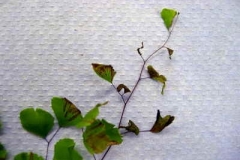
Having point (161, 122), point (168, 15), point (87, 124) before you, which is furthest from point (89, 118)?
point (168, 15)

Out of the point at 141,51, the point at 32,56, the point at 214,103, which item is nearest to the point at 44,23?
the point at 32,56

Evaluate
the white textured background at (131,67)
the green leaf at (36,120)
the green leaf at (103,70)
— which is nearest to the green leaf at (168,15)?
the white textured background at (131,67)

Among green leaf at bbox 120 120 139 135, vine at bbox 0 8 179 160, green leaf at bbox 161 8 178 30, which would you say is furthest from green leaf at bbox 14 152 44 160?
green leaf at bbox 161 8 178 30

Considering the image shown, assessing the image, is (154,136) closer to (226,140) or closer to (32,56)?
(226,140)

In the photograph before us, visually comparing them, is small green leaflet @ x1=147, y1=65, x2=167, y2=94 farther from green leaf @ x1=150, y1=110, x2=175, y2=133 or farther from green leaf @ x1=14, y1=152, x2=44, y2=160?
green leaf @ x1=14, y1=152, x2=44, y2=160

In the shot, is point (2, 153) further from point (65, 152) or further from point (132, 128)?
point (132, 128)

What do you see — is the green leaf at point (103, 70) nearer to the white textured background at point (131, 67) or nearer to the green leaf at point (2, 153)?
the white textured background at point (131, 67)

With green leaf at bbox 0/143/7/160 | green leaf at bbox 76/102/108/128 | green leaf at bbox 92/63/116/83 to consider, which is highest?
green leaf at bbox 92/63/116/83
